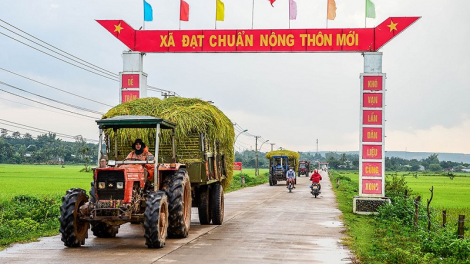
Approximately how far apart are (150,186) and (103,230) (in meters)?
1.69

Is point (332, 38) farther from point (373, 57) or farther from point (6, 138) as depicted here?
point (6, 138)

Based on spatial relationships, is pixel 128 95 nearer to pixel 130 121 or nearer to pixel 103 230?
pixel 103 230

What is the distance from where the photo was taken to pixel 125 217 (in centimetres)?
1151

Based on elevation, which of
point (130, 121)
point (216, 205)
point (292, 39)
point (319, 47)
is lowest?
point (216, 205)

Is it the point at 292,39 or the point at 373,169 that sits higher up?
the point at 292,39

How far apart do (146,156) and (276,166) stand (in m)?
40.6

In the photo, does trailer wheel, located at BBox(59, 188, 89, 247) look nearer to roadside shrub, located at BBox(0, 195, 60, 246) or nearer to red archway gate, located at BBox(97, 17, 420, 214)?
roadside shrub, located at BBox(0, 195, 60, 246)

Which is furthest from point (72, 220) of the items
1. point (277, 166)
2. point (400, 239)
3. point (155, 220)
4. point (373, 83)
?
point (277, 166)

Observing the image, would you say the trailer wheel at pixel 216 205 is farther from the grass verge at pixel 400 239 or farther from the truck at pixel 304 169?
the truck at pixel 304 169

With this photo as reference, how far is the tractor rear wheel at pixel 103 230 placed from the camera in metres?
13.4

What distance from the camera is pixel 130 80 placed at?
21219 mm

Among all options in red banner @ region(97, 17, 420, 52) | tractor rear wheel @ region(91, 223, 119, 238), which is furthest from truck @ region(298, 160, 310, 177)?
tractor rear wheel @ region(91, 223, 119, 238)

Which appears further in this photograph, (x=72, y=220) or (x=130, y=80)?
(x=130, y=80)

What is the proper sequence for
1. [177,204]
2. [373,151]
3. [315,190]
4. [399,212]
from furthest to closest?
[315,190] → [373,151] → [399,212] → [177,204]
